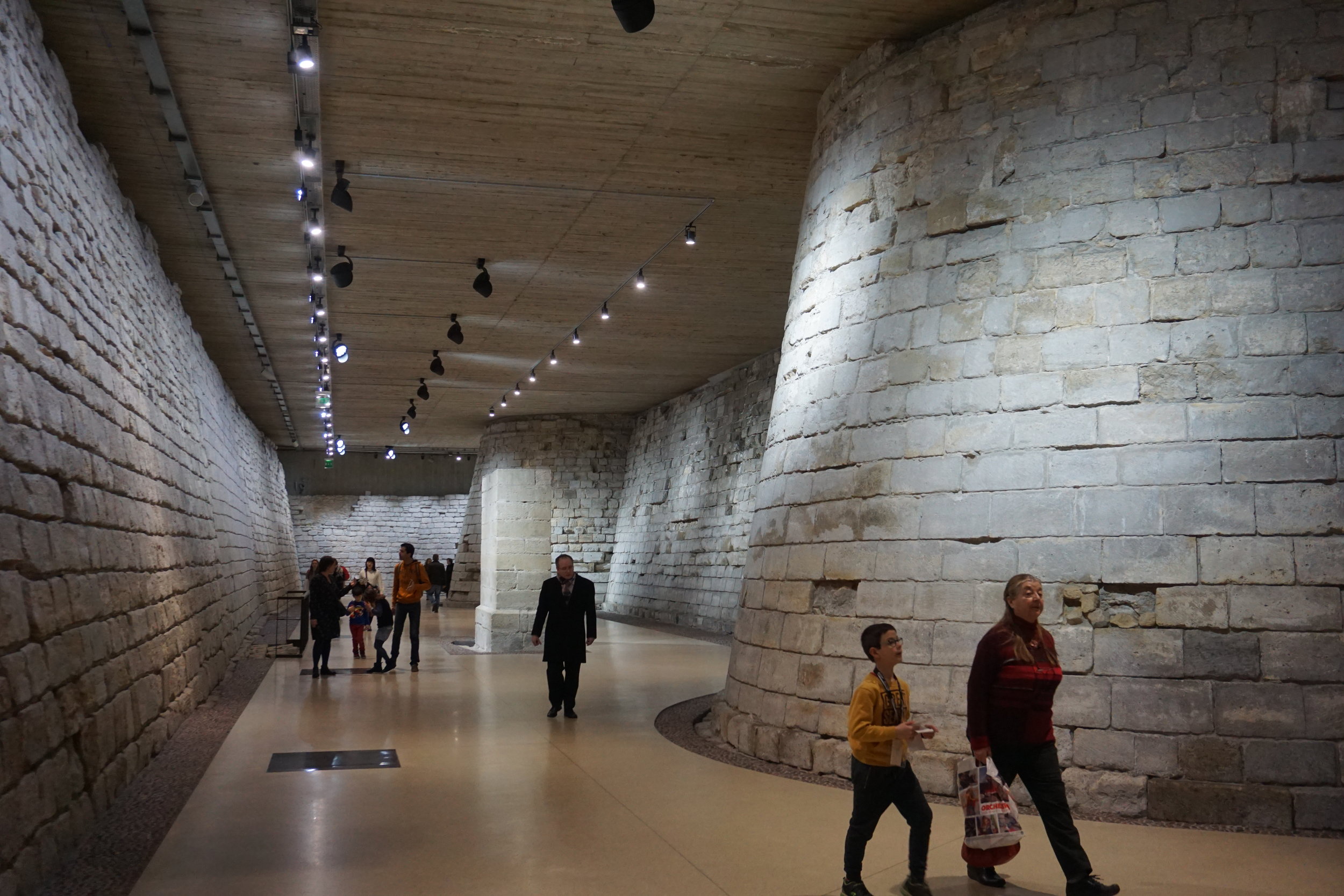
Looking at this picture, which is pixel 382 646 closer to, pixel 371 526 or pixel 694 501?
pixel 694 501

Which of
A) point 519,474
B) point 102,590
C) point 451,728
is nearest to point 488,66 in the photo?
point 102,590

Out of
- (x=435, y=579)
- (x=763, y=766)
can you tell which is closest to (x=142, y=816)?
(x=763, y=766)

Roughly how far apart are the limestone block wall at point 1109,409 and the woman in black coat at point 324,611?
18.7ft

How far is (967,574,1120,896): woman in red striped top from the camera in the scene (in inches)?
150

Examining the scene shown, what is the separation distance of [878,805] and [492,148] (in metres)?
6.48

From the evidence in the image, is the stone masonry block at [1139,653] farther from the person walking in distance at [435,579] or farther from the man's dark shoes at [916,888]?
the person walking in distance at [435,579]

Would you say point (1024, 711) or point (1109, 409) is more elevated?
point (1109, 409)

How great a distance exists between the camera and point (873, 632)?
386 centimetres

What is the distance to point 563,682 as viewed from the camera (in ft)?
27.5

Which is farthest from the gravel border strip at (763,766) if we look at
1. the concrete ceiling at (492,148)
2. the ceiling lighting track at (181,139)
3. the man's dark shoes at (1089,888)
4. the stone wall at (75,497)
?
the ceiling lighting track at (181,139)

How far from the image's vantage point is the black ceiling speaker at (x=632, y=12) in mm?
5383

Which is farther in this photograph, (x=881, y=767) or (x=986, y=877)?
(x=986, y=877)

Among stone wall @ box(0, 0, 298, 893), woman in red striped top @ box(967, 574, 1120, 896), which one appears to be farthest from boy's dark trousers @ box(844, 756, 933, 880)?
stone wall @ box(0, 0, 298, 893)

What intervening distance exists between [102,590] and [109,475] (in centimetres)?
102
